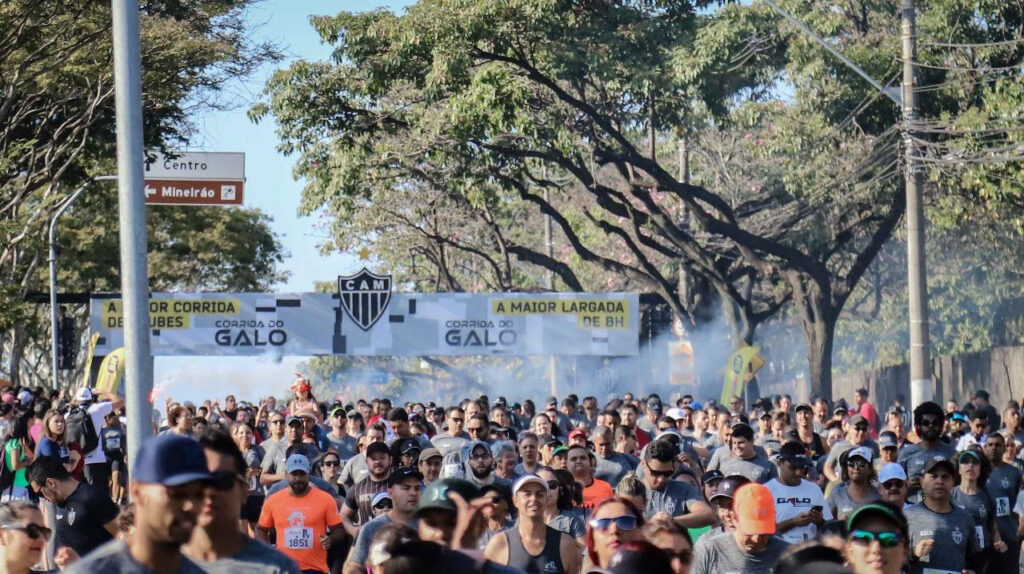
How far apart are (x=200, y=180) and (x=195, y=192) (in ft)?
2.11

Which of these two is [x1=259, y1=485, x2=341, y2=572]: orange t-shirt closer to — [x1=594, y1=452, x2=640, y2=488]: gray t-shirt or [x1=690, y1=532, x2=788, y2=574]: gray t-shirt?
[x1=594, y1=452, x2=640, y2=488]: gray t-shirt

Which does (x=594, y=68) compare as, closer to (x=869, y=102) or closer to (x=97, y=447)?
(x=869, y=102)

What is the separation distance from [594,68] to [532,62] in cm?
113

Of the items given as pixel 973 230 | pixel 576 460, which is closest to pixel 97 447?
pixel 576 460

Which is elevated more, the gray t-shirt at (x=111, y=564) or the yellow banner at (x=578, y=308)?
the yellow banner at (x=578, y=308)

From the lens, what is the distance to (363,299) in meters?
32.9

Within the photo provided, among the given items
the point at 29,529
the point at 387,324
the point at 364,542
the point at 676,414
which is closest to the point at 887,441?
the point at 364,542

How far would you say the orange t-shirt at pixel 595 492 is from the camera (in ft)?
39.3

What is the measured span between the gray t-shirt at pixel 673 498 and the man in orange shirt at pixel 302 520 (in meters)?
2.09

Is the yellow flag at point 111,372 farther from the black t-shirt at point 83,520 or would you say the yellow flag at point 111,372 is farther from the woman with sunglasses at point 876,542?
the woman with sunglasses at point 876,542

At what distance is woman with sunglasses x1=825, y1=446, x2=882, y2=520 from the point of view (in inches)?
448

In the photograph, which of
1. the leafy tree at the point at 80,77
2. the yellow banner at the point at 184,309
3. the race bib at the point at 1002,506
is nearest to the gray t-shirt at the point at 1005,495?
the race bib at the point at 1002,506

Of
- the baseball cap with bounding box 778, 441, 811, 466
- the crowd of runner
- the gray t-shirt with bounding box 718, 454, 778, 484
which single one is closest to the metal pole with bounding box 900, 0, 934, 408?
the crowd of runner

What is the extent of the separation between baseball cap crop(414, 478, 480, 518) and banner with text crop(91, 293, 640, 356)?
1017 inches
